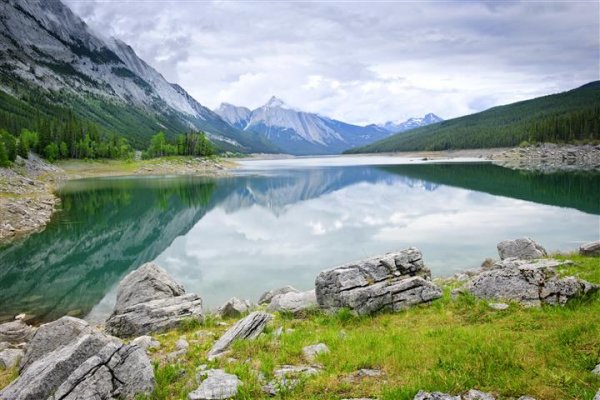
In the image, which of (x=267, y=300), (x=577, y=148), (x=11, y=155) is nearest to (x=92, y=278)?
(x=267, y=300)

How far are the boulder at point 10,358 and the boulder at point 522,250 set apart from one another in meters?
24.1

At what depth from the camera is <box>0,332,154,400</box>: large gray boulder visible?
32.9 ft

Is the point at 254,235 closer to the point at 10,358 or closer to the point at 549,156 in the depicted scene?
the point at 10,358

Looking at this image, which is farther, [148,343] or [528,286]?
[148,343]

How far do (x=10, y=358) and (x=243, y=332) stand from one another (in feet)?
28.7

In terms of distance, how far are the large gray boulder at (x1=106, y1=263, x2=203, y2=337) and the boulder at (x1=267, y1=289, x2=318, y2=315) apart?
329cm

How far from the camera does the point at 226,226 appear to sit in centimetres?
5519

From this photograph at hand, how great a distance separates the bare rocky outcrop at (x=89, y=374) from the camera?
32.9 feet

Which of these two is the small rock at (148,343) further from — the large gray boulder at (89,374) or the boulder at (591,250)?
the boulder at (591,250)

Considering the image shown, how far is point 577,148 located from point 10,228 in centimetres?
17852

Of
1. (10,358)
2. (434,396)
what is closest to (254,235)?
(10,358)

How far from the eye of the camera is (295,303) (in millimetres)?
18672

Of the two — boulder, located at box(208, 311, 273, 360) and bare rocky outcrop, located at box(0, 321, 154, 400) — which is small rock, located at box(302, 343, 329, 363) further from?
bare rocky outcrop, located at box(0, 321, 154, 400)

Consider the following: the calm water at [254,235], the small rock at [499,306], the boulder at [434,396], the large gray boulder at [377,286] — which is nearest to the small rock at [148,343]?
the large gray boulder at [377,286]
